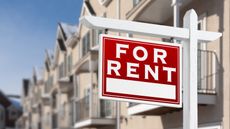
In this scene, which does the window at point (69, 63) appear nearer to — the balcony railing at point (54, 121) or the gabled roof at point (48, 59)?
the balcony railing at point (54, 121)

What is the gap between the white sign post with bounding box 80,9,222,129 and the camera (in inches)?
278

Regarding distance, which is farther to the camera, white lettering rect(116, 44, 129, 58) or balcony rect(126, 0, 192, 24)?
balcony rect(126, 0, 192, 24)

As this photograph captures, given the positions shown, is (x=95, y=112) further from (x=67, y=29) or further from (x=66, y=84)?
(x=67, y=29)

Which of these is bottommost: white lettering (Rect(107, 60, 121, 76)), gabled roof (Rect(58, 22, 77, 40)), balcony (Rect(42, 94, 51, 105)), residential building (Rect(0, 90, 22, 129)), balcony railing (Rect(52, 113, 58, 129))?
residential building (Rect(0, 90, 22, 129))

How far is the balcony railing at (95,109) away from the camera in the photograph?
2367 cm

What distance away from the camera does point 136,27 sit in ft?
23.5

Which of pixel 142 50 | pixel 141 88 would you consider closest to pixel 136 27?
pixel 142 50

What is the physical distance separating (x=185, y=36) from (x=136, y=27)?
2.28ft

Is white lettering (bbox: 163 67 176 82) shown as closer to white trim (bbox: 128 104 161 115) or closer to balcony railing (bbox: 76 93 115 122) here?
white trim (bbox: 128 104 161 115)

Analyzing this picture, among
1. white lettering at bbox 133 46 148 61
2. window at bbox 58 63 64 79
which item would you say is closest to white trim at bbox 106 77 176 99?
white lettering at bbox 133 46 148 61

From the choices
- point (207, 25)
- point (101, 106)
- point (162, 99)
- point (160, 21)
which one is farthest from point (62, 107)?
point (162, 99)

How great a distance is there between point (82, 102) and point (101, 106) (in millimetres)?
1705

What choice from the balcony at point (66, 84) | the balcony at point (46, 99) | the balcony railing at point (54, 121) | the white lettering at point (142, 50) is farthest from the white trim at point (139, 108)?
the balcony at point (46, 99)

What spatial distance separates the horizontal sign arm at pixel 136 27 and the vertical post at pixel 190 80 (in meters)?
0.12
